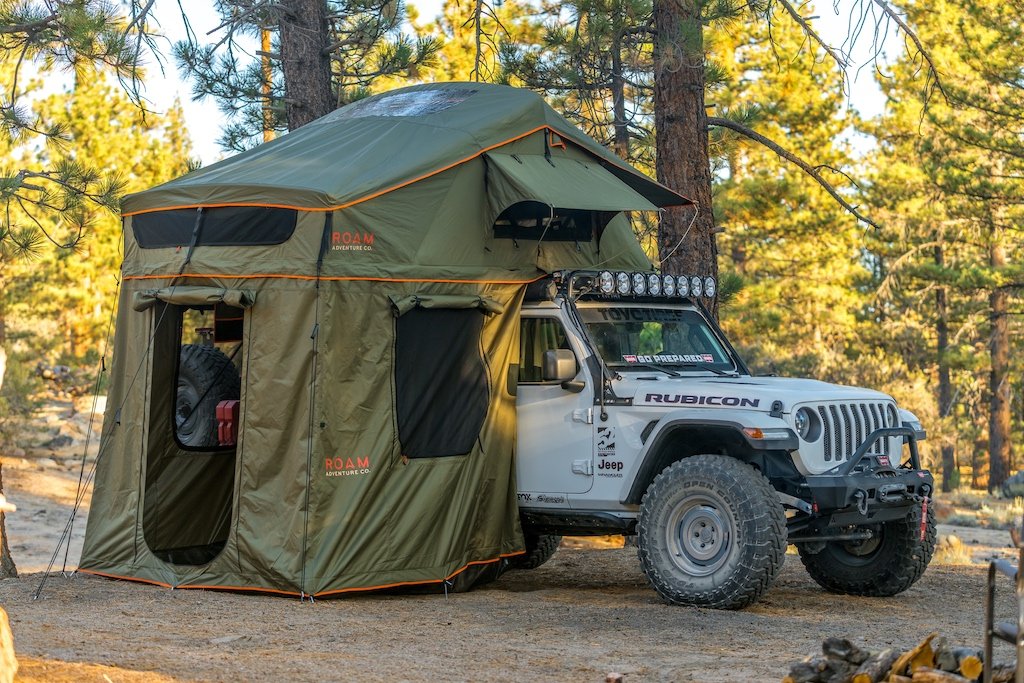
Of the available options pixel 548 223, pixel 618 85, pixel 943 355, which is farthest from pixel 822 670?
pixel 943 355

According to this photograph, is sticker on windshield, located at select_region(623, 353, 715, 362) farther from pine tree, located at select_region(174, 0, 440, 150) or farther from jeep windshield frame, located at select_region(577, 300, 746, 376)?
pine tree, located at select_region(174, 0, 440, 150)

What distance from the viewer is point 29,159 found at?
29.8 metres

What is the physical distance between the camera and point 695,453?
8930mm

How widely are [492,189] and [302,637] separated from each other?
3.85 m

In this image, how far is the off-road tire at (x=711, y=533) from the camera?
8109 mm

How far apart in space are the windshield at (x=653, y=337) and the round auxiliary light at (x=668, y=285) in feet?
0.68

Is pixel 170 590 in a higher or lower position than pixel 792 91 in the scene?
lower

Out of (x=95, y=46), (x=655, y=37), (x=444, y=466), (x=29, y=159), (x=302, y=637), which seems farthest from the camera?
(x=29, y=159)

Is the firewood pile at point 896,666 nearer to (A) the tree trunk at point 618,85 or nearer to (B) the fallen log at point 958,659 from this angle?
(B) the fallen log at point 958,659

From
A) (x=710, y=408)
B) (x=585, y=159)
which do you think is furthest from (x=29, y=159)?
(x=710, y=408)

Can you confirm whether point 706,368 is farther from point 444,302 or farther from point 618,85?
point 618,85

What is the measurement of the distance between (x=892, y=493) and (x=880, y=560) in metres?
1.08

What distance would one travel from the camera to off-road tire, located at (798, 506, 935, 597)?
931 cm

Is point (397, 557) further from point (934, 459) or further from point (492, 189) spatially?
point (934, 459)
